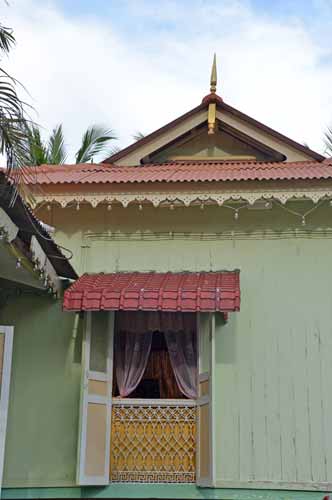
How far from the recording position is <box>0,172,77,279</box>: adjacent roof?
572 cm

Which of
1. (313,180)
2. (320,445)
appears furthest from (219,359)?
→ (313,180)

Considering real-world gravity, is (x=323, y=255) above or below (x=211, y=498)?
above

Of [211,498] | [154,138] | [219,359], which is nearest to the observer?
[211,498]

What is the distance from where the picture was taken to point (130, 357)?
27.1 ft

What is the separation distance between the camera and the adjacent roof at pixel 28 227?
5718 mm

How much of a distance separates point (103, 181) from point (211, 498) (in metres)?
3.70

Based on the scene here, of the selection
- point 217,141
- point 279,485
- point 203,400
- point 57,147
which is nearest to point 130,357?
point 203,400

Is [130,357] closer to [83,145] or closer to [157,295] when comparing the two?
[157,295]

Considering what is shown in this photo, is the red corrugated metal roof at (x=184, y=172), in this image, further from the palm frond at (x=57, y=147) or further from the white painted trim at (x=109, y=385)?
the palm frond at (x=57, y=147)

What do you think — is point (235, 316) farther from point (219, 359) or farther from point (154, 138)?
point (154, 138)

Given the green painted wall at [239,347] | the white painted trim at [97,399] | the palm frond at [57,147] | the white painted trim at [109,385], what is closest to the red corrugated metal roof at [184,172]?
the green painted wall at [239,347]

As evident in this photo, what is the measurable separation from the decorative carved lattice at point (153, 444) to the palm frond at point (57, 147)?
13.0m

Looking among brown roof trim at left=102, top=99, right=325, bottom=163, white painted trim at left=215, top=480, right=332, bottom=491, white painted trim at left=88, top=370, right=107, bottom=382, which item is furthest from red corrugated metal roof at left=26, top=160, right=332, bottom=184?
white painted trim at left=215, top=480, right=332, bottom=491

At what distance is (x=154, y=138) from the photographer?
9.40m
